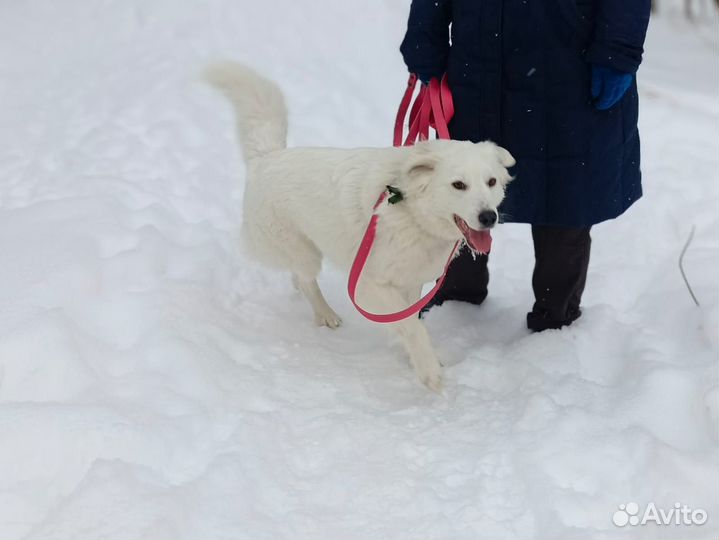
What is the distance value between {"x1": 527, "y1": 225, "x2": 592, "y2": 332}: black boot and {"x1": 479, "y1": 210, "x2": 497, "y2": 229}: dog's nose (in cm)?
79

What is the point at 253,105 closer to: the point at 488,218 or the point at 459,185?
the point at 459,185

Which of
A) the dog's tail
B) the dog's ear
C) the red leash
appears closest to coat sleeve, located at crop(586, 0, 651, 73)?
the dog's ear

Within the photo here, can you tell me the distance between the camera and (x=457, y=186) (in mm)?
2629

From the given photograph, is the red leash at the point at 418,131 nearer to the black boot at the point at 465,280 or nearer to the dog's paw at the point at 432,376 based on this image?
the dog's paw at the point at 432,376

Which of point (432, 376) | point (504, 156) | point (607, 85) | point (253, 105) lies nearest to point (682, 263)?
point (607, 85)

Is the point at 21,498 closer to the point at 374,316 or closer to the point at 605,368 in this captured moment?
the point at 374,316

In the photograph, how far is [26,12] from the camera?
7.11 metres

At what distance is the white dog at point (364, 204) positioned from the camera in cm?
266

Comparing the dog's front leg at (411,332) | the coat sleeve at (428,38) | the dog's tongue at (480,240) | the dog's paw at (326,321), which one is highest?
the coat sleeve at (428,38)

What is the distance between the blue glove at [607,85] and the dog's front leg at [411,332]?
1233mm

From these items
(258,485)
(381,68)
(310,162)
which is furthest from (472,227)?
(381,68)

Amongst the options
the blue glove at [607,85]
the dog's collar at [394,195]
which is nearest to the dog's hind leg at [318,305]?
the dog's collar at [394,195]

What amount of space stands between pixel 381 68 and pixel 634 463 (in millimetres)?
5230

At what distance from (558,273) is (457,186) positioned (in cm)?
95
